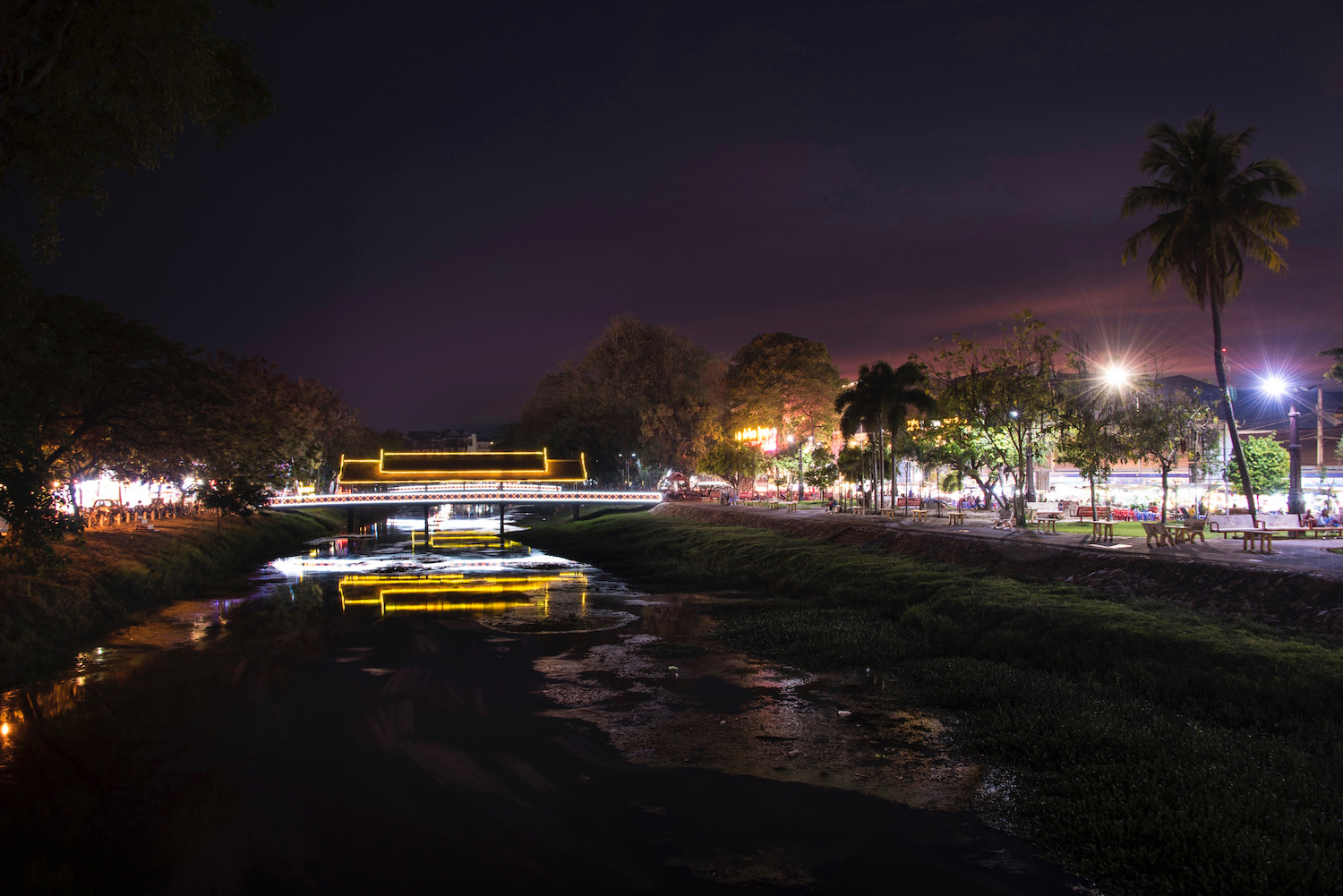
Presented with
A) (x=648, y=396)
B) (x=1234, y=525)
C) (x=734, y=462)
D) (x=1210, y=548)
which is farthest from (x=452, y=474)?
(x=1210, y=548)

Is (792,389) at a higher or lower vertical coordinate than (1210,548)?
higher

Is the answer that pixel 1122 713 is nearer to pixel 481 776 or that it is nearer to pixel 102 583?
pixel 481 776

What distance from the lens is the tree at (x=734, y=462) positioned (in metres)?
70.1

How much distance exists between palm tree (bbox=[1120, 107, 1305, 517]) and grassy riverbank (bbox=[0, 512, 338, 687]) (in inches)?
1464

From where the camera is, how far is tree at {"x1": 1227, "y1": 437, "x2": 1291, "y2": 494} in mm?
45250

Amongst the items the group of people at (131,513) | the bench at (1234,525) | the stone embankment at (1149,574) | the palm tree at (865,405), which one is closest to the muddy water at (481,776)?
the stone embankment at (1149,574)

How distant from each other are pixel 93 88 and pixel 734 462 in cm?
5776

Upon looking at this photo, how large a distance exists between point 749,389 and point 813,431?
706 cm

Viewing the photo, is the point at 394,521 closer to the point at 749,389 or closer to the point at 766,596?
the point at 749,389

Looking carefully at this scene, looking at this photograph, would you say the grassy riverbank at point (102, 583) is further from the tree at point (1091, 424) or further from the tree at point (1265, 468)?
the tree at point (1265, 468)

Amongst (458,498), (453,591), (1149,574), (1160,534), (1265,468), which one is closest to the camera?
(1149,574)

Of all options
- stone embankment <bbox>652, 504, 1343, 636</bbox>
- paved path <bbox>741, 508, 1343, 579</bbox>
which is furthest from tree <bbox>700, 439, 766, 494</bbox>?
paved path <bbox>741, 508, 1343, 579</bbox>

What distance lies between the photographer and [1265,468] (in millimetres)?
→ 45688

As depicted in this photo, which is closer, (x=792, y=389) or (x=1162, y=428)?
(x=1162, y=428)
